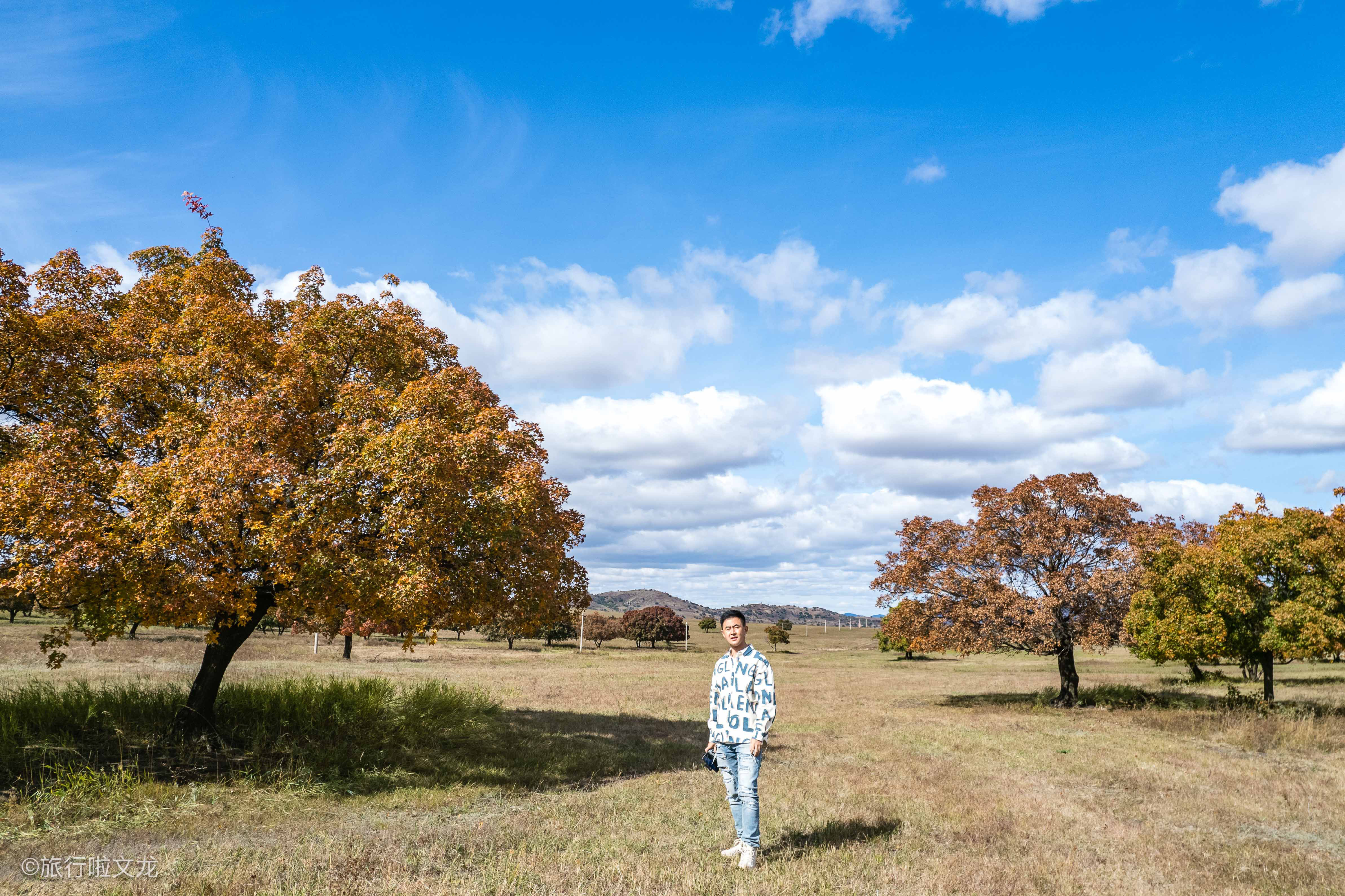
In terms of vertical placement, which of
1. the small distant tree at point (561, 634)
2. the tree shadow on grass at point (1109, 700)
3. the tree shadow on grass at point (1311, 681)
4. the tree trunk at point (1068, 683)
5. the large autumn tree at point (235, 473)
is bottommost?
the small distant tree at point (561, 634)

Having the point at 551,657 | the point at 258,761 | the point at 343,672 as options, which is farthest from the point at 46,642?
the point at 551,657

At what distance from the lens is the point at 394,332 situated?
623 inches

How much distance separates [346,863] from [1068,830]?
929cm

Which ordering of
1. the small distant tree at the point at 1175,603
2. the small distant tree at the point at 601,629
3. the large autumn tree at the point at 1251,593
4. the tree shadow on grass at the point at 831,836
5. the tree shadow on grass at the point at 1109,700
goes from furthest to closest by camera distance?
1. the small distant tree at the point at 601,629
2. the tree shadow on grass at the point at 1109,700
3. the small distant tree at the point at 1175,603
4. the large autumn tree at the point at 1251,593
5. the tree shadow on grass at the point at 831,836

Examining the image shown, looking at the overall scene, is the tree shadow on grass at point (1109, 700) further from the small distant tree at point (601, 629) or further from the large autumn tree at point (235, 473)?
the small distant tree at point (601, 629)

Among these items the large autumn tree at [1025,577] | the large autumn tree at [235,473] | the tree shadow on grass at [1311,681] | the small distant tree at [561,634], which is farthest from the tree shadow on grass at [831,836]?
the small distant tree at [561,634]

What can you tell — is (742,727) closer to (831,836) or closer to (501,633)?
(831,836)

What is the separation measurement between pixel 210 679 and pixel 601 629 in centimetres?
9492

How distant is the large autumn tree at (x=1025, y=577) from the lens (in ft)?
80.7

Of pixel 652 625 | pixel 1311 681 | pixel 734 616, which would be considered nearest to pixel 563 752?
pixel 734 616

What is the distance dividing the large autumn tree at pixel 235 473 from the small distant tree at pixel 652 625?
93407 mm

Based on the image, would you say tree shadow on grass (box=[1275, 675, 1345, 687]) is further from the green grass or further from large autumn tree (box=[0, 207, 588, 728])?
the green grass

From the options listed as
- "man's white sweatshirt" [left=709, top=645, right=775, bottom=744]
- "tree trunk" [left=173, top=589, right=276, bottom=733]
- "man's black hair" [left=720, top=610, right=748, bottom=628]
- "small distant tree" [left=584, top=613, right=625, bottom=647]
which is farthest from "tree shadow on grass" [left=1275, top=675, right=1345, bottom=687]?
"small distant tree" [left=584, top=613, right=625, bottom=647]

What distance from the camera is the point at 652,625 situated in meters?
107
